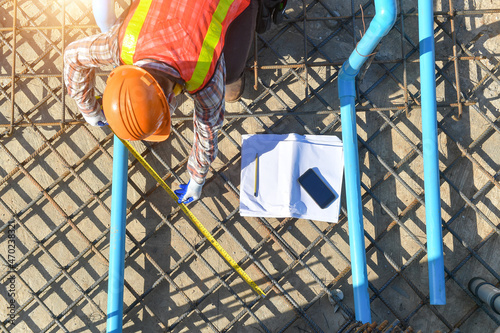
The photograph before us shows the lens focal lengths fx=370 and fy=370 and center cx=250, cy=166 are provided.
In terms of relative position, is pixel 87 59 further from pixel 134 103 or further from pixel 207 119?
pixel 207 119

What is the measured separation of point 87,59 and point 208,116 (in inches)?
33.3

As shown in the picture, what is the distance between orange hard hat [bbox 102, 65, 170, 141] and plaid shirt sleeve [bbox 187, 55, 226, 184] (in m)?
0.24

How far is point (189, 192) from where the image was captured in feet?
10.6

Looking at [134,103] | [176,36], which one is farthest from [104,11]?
A: [134,103]

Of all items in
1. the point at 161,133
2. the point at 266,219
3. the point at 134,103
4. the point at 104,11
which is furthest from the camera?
the point at 266,219

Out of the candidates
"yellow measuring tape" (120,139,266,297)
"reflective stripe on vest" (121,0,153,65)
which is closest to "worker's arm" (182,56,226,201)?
"reflective stripe on vest" (121,0,153,65)

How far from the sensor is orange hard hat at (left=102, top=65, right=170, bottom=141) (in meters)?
2.00

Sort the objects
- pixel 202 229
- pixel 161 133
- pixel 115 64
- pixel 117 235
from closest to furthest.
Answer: pixel 115 64
pixel 161 133
pixel 117 235
pixel 202 229

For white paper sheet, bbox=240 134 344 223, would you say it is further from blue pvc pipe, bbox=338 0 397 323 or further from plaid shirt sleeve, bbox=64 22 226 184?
plaid shirt sleeve, bbox=64 22 226 184

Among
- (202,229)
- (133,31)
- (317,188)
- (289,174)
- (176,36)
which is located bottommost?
(317,188)

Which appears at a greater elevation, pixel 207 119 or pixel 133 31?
pixel 133 31

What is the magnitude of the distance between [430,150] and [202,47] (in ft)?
7.34

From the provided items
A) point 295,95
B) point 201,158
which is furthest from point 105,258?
point 295,95

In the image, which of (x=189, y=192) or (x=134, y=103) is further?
(x=189, y=192)
